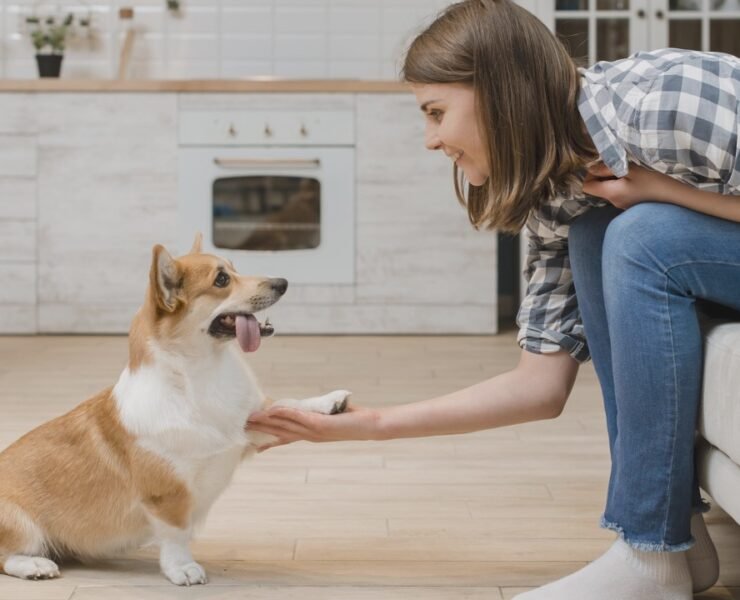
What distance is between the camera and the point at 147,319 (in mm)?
1702

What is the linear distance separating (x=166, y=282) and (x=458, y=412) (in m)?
0.49

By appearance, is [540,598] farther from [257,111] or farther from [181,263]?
[257,111]

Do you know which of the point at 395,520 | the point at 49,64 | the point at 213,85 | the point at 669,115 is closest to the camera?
the point at 669,115

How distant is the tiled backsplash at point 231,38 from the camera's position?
4.97 meters

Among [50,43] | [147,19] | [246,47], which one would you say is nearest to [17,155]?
[50,43]

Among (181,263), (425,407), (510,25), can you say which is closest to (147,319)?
(181,263)

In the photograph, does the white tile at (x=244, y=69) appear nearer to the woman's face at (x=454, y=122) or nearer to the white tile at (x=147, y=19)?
the white tile at (x=147, y=19)

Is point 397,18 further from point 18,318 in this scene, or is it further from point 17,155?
point 18,318

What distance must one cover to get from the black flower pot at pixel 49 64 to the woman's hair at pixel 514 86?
11.8ft

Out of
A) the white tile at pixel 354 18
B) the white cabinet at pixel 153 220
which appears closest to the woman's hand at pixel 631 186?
the white cabinet at pixel 153 220

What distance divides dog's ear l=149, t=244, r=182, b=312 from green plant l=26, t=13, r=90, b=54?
11.1 ft

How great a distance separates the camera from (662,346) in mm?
1359

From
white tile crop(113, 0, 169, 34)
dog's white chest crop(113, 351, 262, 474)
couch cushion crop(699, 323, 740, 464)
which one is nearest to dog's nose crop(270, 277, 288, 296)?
dog's white chest crop(113, 351, 262, 474)

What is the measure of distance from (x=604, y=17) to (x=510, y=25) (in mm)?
3628
